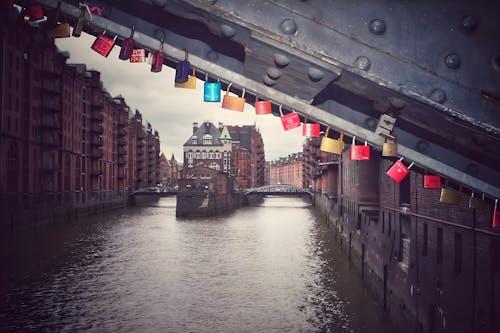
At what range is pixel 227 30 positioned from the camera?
3756 millimetres

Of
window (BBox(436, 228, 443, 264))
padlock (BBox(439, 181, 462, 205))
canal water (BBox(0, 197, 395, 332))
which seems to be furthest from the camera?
canal water (BBox(0, 197, 395, 332))

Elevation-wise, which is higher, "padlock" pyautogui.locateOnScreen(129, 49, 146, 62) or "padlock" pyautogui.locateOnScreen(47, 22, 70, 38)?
"padlock" pyautogui.locateOnScreen(47, 22, 70, 38)

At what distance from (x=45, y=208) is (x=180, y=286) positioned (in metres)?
29.7

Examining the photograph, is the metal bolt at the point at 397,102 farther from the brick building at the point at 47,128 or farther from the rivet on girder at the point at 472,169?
the brick building at the point at 47,128

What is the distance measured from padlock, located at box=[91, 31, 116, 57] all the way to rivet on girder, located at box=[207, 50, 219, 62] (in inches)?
37.9

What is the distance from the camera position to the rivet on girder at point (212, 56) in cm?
455

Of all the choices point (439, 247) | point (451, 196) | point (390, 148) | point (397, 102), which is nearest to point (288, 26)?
point (397, 102)

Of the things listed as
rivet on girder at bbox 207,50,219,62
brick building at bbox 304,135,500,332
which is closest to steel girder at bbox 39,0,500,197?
rivet on girder at bbox 207,50,219,62

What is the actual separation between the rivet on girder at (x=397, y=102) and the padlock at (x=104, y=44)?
9.16ft

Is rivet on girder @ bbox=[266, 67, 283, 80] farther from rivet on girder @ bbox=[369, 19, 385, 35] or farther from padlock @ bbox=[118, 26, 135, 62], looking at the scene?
padlock @ bbox=[118, 26, 135, 62]

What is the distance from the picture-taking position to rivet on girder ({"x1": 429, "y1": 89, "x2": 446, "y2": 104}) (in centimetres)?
372

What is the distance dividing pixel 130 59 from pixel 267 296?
52.2 ft

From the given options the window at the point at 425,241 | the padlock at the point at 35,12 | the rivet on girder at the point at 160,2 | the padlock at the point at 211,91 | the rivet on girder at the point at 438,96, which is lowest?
the window at the point at 425,241

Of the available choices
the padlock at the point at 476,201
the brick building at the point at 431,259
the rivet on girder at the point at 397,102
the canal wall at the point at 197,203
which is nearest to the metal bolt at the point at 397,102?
the rivet on girder at the point at 397,102
